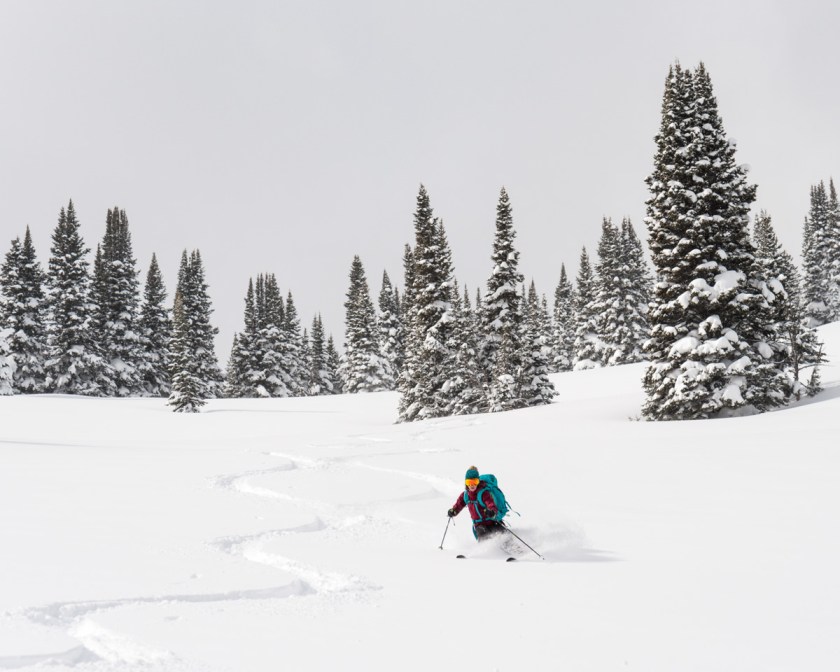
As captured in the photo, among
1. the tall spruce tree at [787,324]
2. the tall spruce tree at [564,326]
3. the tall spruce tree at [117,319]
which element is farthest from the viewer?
the tall spruce tree at [564,326]

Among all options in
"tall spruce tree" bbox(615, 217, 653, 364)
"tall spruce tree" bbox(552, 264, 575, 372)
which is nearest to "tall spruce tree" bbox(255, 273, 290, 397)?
"tall spruce tree" bbox(552, 264, 575, 372)

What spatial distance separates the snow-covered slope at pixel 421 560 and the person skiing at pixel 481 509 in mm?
375

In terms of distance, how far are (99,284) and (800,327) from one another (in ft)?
174

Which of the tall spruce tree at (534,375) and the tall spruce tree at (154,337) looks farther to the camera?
the tall spruce tree at (154,337)

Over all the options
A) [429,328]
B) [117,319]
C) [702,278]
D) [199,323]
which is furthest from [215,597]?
[199,323]

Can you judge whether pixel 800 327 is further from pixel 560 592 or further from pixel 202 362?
pixel 202 362

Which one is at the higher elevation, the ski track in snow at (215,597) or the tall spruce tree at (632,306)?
the tall spruce tree at (632,306)

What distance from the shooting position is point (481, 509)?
28.4ft

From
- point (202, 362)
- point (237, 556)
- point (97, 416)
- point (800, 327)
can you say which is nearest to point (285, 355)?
point (202, 362)

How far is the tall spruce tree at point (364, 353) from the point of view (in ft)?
206

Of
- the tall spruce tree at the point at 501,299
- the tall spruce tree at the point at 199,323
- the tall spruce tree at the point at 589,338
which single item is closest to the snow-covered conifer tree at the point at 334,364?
the tall spruce tree at the point at 199,323

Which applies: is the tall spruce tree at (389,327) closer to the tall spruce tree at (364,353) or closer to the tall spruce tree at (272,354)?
the tall spruce tree at (364,353)

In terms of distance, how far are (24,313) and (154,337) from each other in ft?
35.5

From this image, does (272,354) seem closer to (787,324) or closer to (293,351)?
(293,351)
